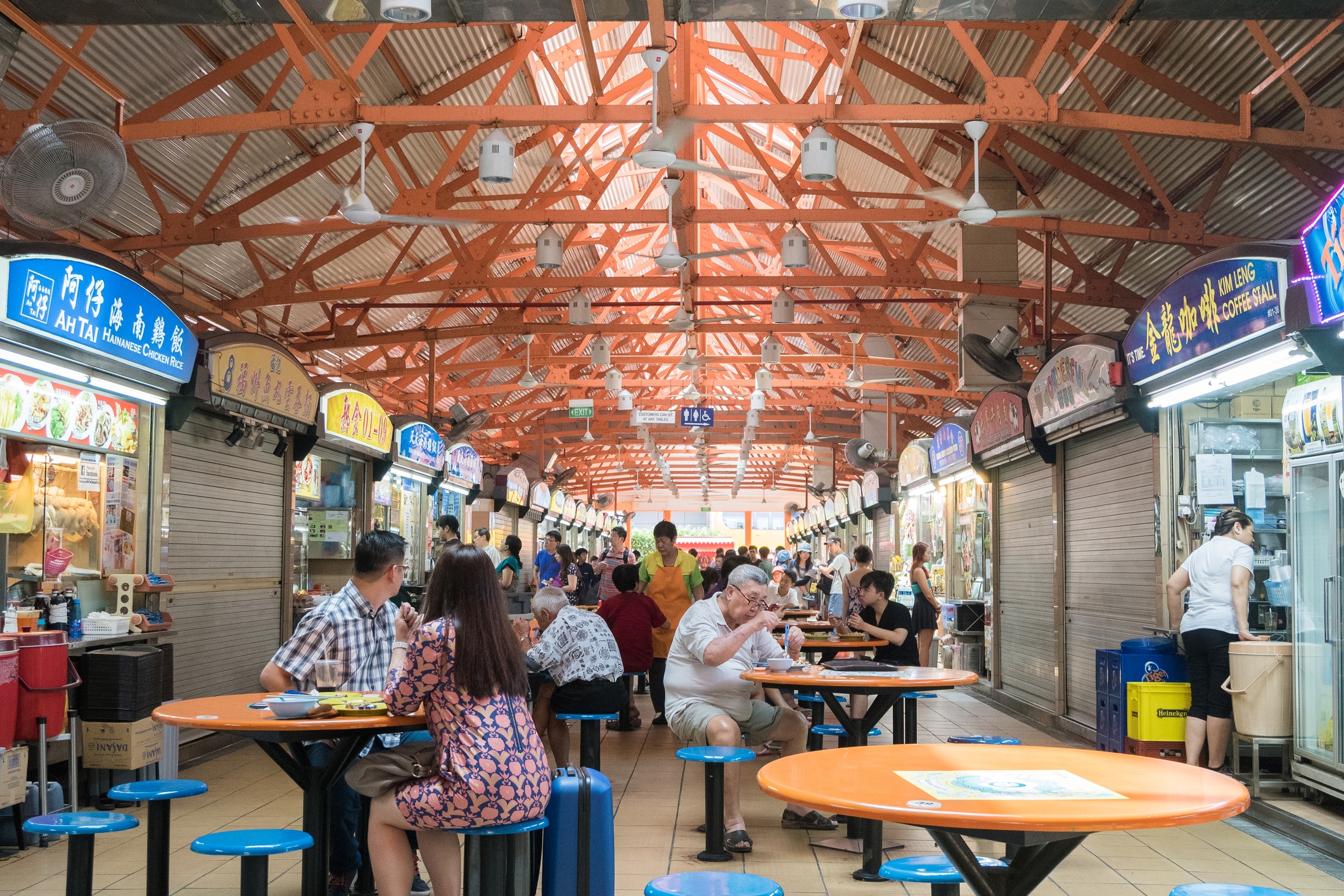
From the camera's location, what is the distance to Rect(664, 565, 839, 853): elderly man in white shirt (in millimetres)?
5492

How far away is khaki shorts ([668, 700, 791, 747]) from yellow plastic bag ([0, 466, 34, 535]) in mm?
3900

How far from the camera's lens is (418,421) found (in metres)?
13.3

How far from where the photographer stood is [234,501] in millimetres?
9039

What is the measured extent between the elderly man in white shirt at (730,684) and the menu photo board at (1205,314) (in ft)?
9.27

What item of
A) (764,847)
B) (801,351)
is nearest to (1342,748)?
(764,847)

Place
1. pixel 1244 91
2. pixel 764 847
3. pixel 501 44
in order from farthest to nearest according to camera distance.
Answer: pixel 501 44
pixel 1244 91
pixel 764 847

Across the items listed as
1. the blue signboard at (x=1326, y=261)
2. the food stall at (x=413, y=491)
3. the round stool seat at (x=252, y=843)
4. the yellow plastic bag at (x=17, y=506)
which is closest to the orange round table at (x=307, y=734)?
the round stool seat at (x=252, y=843)

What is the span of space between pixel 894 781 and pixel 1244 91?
824cm

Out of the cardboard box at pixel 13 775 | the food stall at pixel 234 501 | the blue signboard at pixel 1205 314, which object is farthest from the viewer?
the food stall at pixel 234 501

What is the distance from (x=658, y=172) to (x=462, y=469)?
523 centimetres

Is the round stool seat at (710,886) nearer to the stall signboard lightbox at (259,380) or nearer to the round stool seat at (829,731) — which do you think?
the round stool seat at (829,731)

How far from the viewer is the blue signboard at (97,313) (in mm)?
5629

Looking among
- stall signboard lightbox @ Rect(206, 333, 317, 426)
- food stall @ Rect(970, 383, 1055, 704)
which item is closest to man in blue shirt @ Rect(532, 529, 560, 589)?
stall signboard lightbox @ Rect(206, 333, 317, 426)

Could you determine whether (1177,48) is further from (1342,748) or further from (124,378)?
(124,378)
